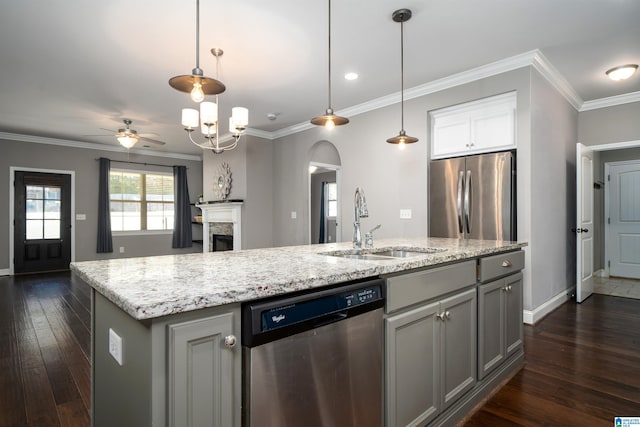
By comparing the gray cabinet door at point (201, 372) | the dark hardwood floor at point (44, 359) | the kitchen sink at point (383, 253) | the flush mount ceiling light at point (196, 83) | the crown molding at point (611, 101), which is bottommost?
the dark hardwood floor at point (44, 359)

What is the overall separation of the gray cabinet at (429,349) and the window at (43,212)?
307 inches

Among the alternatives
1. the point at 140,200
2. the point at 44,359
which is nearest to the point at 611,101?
the point at 44,359

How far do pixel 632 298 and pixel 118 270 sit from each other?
18.8ft

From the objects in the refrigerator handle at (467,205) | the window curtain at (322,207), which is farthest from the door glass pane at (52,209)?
the refrigerator handle at (467,205)

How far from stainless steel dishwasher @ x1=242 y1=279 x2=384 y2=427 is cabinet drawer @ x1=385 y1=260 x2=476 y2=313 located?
88mm

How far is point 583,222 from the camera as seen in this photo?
4.25 meters

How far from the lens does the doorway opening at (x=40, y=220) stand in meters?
6.55

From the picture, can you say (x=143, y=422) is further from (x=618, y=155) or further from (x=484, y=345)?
(x=618, y=155)

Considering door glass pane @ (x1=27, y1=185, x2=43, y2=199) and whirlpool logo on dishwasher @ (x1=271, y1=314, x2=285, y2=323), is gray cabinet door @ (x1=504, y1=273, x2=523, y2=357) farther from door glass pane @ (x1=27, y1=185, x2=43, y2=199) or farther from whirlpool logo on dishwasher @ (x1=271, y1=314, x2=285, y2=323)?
door glass pane @ (x1=27, y1=185, x2=43, y2=199)

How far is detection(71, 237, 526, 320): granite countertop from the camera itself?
2.99 feet

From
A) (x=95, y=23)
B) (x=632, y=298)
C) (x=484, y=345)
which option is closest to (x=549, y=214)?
(x=632, y=298)

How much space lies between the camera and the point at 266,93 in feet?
14.4

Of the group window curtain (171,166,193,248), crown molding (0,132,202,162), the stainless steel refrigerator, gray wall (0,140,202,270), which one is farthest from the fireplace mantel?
the stainless steel refrigerator

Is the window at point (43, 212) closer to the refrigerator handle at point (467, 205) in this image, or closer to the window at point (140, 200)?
the window at point (140, 200)
